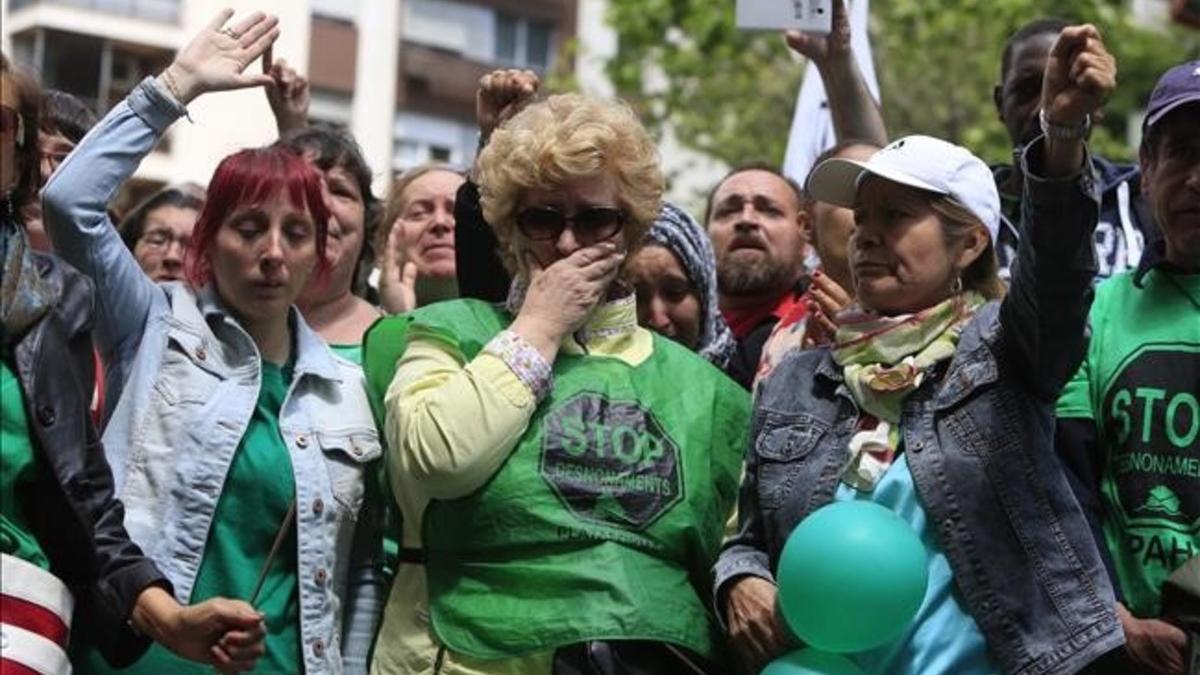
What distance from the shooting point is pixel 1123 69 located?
Answer: 25203 mm

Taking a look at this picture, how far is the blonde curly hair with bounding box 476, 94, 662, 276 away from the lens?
4.11 meters

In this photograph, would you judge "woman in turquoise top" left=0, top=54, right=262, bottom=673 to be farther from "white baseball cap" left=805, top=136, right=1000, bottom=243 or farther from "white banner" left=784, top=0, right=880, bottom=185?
"white banner" left=784, top=0, right=880, bottom=185

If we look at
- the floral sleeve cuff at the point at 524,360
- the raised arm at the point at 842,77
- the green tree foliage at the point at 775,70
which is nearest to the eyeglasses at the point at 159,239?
the raised arm at the point at 842,77

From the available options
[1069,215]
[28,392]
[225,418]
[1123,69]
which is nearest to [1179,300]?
[1069,215]

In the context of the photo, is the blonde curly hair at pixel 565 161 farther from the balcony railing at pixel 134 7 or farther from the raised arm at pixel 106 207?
the balcony railing at pixel 134 7

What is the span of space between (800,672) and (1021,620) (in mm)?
430

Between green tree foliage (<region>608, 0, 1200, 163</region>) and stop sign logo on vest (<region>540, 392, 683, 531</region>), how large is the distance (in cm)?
1665

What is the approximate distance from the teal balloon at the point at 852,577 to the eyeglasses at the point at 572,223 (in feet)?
2.61

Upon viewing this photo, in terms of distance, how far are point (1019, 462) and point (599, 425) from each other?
0.84 metres

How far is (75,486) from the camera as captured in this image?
3.38m

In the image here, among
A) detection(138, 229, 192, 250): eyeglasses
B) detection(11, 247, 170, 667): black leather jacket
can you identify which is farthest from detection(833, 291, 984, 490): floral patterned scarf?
detection(138, 229, 192, 250): eyeglasses

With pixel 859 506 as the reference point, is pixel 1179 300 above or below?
above

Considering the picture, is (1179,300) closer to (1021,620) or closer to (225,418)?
(1021,620)

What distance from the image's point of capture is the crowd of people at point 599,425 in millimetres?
3738
